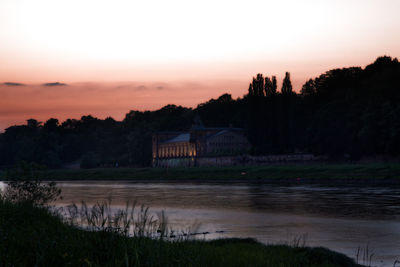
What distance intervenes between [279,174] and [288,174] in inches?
114

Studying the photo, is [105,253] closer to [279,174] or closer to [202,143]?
[279,174]

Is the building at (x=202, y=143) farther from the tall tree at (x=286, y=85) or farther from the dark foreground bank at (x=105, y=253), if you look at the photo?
the dark foreground bank at (x=105, y=253)

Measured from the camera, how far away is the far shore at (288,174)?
72750 mm

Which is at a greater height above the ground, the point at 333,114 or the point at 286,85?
the point at 286,85

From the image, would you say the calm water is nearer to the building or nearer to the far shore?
the far shore

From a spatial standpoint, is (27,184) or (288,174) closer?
(27,184)

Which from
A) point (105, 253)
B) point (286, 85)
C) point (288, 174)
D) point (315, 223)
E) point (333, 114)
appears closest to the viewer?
point (105, 253)

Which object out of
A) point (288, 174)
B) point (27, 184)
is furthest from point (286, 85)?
point (27, 184)

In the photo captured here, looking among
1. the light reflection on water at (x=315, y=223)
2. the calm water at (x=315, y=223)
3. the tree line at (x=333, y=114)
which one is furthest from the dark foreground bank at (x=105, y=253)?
the tree line at (x=333, y=114)

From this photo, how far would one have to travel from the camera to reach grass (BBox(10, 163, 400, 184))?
73750 mm

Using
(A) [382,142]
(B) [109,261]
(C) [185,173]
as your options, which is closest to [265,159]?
(C) [185,173]

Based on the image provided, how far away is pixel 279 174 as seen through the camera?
91.1 meters

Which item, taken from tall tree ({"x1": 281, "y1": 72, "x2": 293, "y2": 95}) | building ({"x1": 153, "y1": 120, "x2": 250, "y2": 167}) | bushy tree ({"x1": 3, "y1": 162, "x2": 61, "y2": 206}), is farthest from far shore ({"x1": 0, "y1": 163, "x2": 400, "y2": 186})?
building ({"x1": 153, "y1": 120, "x2": 250, "y2": 167})

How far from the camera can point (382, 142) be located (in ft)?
289
